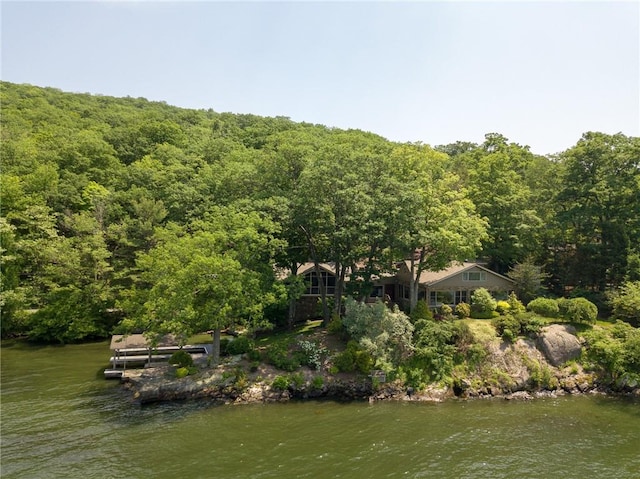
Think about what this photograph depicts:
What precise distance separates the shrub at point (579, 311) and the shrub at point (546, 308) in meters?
0.47

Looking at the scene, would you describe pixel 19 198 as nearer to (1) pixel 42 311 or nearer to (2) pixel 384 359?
(1) pixel 42 311

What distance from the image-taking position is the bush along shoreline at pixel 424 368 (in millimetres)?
25266

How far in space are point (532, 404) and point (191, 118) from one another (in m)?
82.5

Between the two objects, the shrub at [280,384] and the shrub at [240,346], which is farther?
the shrub at [240,346]

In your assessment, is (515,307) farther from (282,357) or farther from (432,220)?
(282,357)

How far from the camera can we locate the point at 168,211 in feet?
140

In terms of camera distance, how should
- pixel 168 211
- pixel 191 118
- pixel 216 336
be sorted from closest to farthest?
pixel 216 336 < pixel 168 211 < pixel 191 118

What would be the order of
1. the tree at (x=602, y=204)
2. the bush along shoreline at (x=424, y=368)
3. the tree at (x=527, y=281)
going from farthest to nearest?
the tree at (x=602, y=204) → the tree at (x=527, y=281) → the bush along shoreline at (x=424, y=368)

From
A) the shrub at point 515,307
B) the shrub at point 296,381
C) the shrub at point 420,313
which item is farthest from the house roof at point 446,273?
the shrub at point 296,381

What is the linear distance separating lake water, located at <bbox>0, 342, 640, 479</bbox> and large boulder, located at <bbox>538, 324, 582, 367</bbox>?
9.60 ft

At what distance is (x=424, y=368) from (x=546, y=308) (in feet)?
36.1

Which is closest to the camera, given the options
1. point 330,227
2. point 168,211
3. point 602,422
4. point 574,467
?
point 574,467

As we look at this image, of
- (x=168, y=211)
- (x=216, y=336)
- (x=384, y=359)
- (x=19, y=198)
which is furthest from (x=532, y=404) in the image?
(x=19, y=198)

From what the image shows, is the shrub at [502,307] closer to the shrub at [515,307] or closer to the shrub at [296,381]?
the shrub at [515,307]
